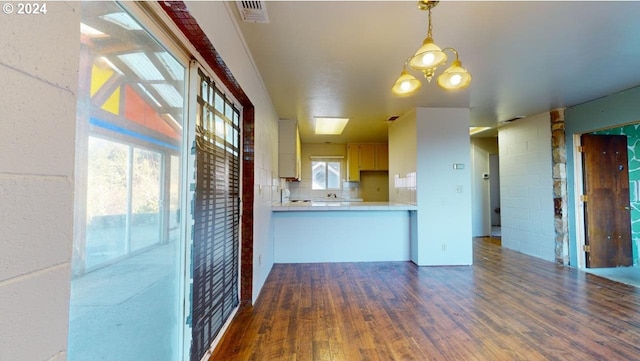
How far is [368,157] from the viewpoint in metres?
6.98

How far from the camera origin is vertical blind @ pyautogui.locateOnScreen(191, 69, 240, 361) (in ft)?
5.52

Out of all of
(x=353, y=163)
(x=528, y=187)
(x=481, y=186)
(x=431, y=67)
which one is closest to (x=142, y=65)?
(x=431, y=67)

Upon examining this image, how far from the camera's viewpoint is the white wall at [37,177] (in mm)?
542

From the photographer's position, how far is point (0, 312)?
0.53 meters

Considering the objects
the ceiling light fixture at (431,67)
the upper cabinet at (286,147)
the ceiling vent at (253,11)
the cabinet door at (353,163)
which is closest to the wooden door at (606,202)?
the ceiling light fixture at (431,67)

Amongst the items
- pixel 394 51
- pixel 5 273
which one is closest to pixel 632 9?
pixel 394 51

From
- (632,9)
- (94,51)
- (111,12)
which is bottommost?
(94,51)

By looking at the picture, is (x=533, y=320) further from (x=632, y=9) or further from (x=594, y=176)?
(x=594, y=176)

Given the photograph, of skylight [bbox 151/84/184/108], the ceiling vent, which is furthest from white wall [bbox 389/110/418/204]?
skylight [bbox 151/84/184/108]

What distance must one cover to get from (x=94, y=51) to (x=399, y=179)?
4.61 m

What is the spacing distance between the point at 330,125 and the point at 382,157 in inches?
86.0

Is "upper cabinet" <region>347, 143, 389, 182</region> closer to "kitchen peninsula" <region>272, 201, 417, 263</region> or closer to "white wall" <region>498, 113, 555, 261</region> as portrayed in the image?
"white wall" <region>498, 113, 555, 261</region>
